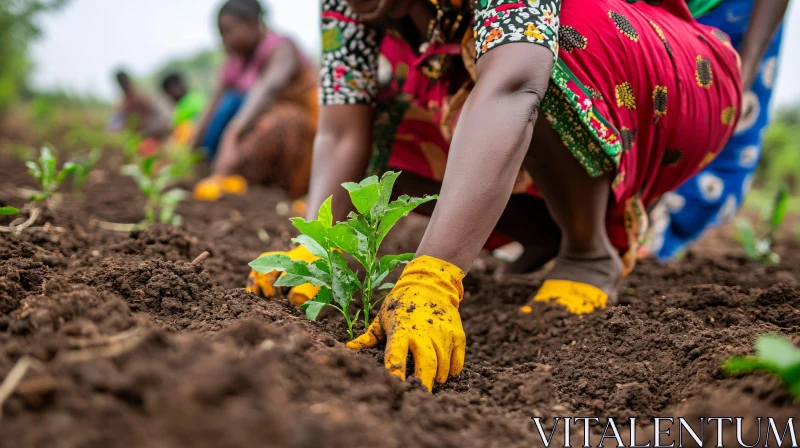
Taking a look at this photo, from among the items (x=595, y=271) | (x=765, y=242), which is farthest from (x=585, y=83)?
(x=765, y=242)

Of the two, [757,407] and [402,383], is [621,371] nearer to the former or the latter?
[757,407]

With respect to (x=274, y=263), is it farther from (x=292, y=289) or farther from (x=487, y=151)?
(x=487, y=151)

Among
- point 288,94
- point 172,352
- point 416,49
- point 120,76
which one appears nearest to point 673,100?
point 416,49

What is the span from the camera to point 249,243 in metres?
2.23

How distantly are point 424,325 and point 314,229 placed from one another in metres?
0.28

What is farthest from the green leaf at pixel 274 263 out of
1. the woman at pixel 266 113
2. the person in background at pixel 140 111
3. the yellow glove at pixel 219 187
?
the person in background at pixel 140 111

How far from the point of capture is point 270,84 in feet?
13.7

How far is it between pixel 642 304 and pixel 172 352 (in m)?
1.16

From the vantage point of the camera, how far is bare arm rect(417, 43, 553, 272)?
112 cm

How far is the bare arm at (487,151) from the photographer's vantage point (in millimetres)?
1124

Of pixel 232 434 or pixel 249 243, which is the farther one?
pixel 249 243

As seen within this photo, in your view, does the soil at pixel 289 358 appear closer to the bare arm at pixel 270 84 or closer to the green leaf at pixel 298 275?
the green leaf at pixel 298 275

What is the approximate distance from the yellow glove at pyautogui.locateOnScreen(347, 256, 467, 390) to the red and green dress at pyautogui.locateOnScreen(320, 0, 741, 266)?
478mm

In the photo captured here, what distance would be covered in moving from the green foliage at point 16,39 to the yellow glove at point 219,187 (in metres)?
1.87
